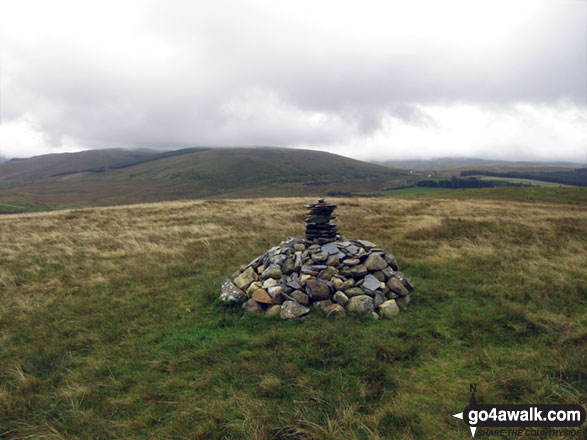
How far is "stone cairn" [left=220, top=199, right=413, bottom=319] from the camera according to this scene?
8383mm

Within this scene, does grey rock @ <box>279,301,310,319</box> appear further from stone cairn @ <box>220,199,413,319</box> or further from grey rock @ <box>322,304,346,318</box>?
grey rock @ <box>322,304,346,318</box>

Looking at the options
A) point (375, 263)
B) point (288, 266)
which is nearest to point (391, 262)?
point (375, 263)

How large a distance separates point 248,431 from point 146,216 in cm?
2387

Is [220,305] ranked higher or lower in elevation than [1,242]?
lower

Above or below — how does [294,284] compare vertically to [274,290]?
above

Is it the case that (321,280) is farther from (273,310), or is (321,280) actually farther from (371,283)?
(273,310)

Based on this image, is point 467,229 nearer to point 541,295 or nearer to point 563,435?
point 541,295

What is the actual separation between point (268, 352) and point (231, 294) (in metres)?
3.08

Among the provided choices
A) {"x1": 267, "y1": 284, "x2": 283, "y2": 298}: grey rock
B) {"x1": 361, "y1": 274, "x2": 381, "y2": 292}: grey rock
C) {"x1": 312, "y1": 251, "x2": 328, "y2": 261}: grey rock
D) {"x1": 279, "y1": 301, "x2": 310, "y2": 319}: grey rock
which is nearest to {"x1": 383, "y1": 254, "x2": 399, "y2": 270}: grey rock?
{"x1": 361, "y1": 274, "x2": 381, "y2": 292}: grey rock

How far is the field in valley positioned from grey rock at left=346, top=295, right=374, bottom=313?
327mm

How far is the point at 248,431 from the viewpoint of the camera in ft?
14.8

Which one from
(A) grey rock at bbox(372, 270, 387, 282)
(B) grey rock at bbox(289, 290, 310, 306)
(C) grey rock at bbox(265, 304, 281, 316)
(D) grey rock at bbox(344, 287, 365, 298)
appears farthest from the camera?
(A) grey rock at bbox(372, 270, 387, 282)

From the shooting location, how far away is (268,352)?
661 centimetres

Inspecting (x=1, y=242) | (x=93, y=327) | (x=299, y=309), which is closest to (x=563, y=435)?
(x=299, y=309)
